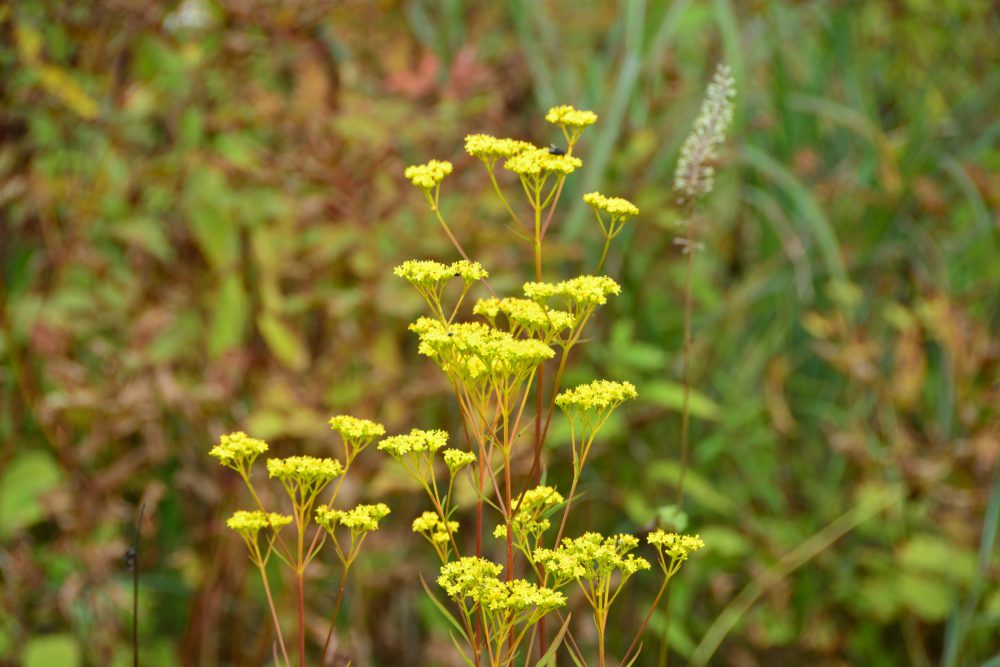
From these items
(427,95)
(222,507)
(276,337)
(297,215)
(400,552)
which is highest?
(427,95)

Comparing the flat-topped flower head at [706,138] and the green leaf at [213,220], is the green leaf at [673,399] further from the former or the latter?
the flat-topped flower head at [706,138]

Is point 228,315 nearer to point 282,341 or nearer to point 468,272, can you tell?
point 282,341

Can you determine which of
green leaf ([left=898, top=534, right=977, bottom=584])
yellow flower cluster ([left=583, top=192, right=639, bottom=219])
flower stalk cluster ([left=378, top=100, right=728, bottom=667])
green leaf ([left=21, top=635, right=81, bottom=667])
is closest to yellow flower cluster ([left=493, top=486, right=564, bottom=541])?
flower stalk cluster ([left=378, top=100, right=728, bottom=667])

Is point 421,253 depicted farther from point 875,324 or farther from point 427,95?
point 875,324

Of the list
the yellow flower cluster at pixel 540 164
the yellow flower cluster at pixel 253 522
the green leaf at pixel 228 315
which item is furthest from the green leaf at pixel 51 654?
the yellow flower cluster at pixel 540 164

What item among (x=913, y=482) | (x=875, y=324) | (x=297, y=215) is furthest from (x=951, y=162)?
(x=297, y=215)

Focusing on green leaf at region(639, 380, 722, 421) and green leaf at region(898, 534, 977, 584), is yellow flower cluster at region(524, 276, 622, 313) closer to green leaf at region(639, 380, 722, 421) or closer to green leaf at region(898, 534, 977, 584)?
green leaf at region(639, 380, 722, 421)

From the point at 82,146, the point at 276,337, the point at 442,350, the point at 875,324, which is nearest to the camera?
the point at 442,350
